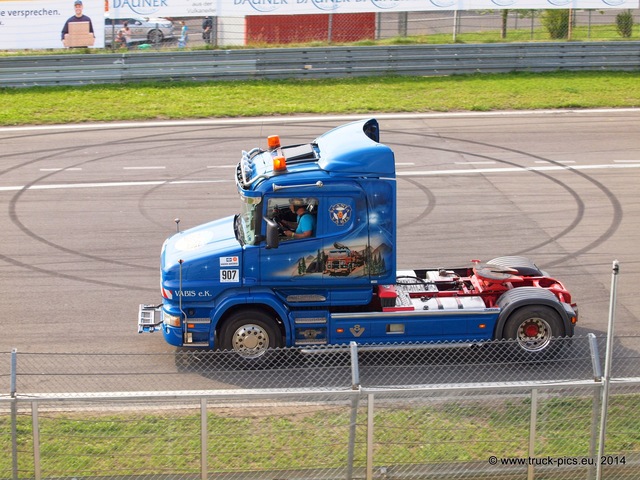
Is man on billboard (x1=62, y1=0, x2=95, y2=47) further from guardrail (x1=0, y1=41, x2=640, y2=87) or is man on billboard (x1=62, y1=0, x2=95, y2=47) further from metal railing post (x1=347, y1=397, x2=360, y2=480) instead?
metal railing post (x1=347, y1=397, x2=360, y2=480)

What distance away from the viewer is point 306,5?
29.0 m

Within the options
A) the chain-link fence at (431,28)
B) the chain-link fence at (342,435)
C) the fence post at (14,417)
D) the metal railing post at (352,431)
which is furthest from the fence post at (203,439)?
the chain-link fence at (431,28)

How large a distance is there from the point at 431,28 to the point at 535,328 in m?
20.4

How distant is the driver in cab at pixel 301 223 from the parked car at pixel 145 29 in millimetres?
18632

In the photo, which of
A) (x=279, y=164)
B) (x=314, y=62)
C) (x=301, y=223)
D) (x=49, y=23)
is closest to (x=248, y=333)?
(x=301, y=223)

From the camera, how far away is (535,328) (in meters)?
11.9

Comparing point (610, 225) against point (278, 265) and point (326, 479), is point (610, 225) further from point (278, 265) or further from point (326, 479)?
point (326, 479)

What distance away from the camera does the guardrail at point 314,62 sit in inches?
1080

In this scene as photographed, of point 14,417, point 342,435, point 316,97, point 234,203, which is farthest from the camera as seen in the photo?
point 316,97

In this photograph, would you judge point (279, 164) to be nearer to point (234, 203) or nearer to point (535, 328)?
point (535, 328)

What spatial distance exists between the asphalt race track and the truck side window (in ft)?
8.25

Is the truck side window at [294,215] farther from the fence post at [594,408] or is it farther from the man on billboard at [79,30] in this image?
the man on billboard at [79,30]

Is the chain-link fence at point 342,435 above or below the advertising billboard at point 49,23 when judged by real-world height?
below

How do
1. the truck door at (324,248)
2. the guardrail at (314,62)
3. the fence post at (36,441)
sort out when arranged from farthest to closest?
1. the guardrail at (314,62)
2. the truck door at (324,248)
3. the fence post at (36,441)
